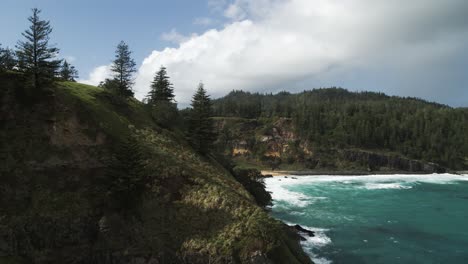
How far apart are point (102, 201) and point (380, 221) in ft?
156

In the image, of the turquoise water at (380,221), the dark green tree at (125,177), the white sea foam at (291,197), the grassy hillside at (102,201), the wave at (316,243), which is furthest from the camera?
the white sea foam at (291,197)

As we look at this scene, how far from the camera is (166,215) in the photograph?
3253 centimetres

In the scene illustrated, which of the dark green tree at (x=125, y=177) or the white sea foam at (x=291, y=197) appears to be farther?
the white sea foam at (x=291, y=197)

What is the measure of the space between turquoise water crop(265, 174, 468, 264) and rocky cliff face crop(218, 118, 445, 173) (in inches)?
2289

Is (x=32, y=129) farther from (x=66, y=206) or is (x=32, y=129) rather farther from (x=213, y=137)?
(x=213, y=137)

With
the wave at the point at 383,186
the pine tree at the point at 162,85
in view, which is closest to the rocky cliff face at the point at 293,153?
the wave at the point at 383,186

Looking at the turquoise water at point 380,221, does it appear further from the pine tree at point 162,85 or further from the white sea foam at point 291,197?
the pine tree at point 162,85

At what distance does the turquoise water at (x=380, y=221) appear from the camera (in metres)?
43.2

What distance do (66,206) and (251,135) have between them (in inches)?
6373

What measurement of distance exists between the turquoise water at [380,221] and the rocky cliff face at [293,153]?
5815 centimetres

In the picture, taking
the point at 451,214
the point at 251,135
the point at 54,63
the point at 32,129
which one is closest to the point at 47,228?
the point at 32,129

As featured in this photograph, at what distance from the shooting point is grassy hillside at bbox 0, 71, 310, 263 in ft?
95.7

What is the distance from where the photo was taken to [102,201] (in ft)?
108

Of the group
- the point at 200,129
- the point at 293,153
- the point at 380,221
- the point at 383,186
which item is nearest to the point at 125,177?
the point at 200,129
